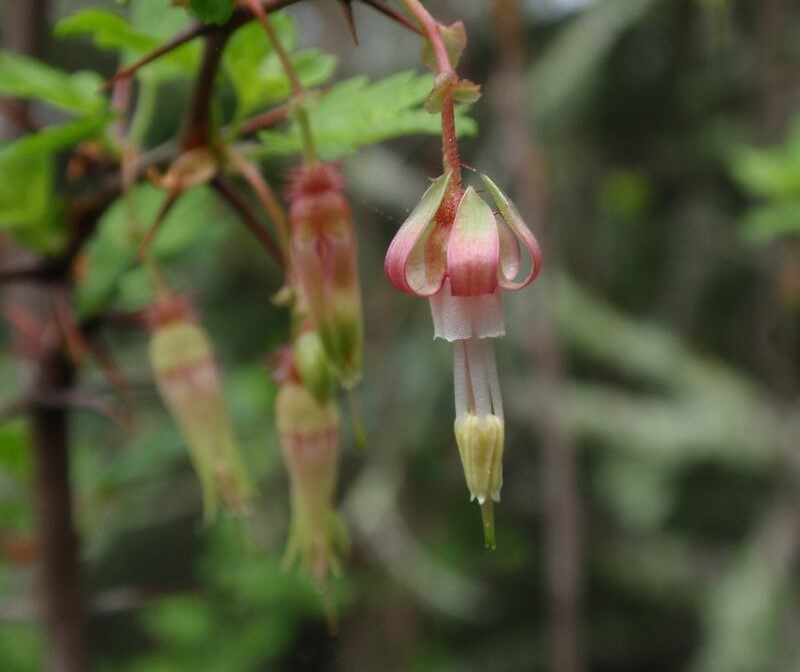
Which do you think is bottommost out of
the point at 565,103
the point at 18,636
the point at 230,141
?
the point at 18,636

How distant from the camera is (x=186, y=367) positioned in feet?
2.50

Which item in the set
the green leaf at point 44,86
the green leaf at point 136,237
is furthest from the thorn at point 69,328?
the green leaf at point 44,86

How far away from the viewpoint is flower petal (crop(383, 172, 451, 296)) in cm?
46

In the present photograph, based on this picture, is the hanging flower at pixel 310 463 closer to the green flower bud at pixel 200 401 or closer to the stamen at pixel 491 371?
the green flower bud at pixel 200 401

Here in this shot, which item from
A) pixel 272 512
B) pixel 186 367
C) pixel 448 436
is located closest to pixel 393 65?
pixel 448 436

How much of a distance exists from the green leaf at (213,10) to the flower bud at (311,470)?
0.83ft

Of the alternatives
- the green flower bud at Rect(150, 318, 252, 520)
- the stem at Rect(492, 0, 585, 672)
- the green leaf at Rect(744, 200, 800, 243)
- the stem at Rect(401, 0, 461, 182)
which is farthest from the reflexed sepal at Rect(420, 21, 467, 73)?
the stem at Rect(492, 0, 585, 672)

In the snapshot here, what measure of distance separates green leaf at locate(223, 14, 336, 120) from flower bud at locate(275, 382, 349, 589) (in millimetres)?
218

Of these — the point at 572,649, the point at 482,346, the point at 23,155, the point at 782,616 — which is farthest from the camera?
the point at 782,616

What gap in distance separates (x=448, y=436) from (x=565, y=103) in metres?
0.83

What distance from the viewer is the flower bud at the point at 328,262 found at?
1.85 ft

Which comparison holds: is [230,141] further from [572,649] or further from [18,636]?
[18,636]

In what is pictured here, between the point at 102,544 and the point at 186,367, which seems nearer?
the point at 186,367

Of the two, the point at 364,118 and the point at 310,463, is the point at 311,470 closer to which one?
the point at 310,463
